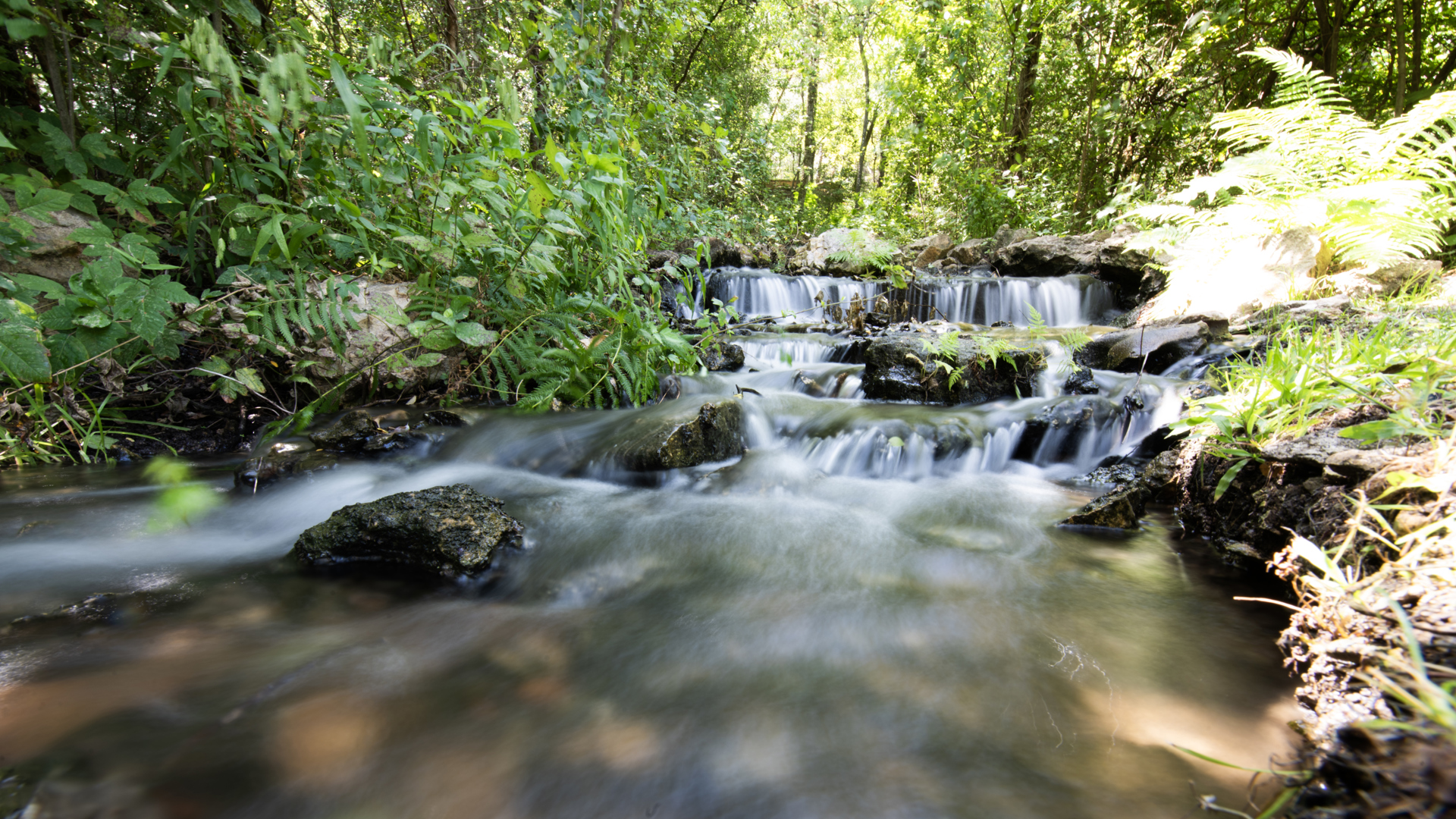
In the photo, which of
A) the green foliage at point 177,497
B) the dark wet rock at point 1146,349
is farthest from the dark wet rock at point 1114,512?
the green foliage at point 177,497

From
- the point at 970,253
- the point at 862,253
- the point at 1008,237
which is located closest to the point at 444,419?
the point at 862,253

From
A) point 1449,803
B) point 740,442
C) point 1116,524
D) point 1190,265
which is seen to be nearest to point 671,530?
point 740,442

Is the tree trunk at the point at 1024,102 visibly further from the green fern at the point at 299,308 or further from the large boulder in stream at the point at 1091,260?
the green fern at the point at 299,308

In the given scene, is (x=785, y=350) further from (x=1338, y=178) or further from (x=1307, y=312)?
(x=1338, y=178)

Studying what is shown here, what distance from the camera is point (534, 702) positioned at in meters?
1.53

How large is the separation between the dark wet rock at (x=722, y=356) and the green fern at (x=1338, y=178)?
202 inches

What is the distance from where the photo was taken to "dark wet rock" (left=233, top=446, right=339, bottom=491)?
110 inches

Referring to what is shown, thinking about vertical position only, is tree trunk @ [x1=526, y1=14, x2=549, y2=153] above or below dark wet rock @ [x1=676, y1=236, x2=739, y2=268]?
above

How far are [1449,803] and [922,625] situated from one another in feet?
4.07

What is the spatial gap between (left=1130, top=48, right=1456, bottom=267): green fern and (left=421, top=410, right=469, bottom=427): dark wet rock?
23.1 feet

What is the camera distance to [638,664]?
1.71 m

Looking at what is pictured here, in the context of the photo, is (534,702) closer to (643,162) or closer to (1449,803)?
(1449,803)

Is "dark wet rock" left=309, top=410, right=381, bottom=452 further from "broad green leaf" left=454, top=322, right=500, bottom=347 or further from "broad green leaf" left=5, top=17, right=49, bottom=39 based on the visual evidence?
"broad green leaf" left=5, top=17, right=49, bottom=39

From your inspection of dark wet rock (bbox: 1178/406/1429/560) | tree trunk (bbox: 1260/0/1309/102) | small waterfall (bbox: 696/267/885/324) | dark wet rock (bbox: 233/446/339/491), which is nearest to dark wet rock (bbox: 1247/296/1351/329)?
dark wet rock (bbox: 1178/406/1429/560)
